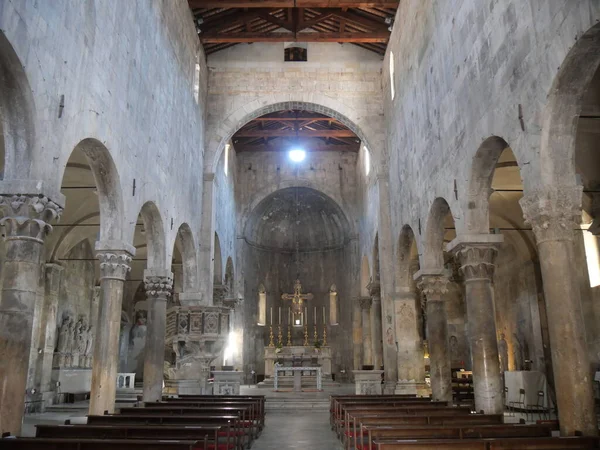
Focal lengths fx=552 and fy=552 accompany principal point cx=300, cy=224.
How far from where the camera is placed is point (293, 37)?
22016mm

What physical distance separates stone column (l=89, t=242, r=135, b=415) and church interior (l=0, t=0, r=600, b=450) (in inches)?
2.1

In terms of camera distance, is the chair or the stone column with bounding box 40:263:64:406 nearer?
the chair

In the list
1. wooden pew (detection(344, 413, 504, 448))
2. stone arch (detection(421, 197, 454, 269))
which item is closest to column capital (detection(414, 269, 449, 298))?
stone arch (detection(421, 197, 454, 269))

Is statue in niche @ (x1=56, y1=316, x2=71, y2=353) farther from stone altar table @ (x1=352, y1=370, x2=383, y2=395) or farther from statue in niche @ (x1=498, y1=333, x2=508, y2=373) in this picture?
statue in niche @ (x1=498, y1=333, x2=508, y2=373)

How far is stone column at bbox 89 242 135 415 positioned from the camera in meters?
12.5

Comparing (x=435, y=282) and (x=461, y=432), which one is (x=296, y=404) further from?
(x=461, y=432)

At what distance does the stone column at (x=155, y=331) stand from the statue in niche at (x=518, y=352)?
45.5 ft

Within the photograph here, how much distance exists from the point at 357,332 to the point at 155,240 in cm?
1706

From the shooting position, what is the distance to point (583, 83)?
8594mm

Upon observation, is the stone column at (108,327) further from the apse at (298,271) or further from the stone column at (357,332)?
the stone column at (357,332)

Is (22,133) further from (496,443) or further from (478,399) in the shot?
(478,399)

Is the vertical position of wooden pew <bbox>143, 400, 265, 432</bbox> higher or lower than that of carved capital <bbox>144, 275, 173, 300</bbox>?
lower

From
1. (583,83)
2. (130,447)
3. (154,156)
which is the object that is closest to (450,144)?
(583,83)

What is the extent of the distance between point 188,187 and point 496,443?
50.1ft
